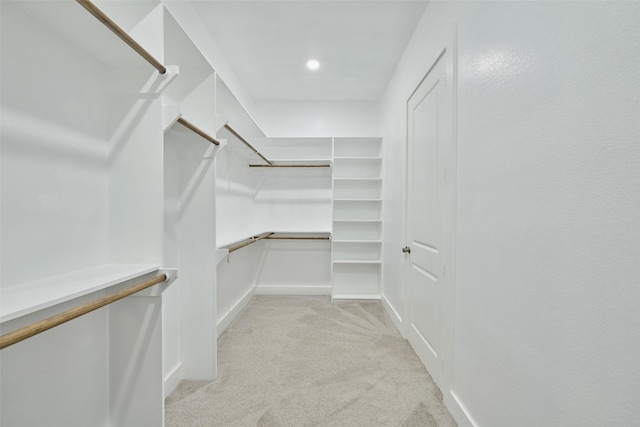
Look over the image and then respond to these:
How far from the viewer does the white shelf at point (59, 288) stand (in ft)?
2.56

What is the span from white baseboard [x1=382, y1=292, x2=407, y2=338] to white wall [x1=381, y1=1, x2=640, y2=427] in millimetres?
1231

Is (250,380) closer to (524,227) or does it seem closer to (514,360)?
(514,360)

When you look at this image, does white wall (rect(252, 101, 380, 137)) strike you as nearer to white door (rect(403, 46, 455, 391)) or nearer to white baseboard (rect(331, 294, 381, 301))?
white door (rect(403, 46, 455, 391))

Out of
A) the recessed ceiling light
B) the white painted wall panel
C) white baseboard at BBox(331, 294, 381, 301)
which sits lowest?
white baseboard at BBox(331, 294, 381, 301)

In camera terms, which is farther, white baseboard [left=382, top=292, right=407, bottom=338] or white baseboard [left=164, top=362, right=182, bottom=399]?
white baseboard [left=382, top=292, right=407, bottom=338]

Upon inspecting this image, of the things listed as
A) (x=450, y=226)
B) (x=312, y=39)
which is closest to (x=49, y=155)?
(x=450, y=226)

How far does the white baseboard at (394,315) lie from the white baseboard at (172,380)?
6.05ft

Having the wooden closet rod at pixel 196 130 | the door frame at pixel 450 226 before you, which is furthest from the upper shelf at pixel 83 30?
the door frame at pixel 450 226

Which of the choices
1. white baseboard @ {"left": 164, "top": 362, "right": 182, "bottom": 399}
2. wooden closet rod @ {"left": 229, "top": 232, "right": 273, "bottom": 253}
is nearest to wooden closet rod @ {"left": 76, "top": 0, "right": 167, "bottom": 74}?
wooden closet rod @ {"left": 229, "top": 232, "right": 273, "bottom": 253}

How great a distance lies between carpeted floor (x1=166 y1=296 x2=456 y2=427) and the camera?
173 cm

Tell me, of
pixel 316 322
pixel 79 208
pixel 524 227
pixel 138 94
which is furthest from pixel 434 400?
pixel 138 94

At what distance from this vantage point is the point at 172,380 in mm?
1938

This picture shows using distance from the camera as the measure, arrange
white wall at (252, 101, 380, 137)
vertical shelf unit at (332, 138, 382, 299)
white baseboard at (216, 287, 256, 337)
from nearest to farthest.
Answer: white baseboard at (216, 287, 256, 337) < vertical shelf unit at (332, 138, 382, 299) < white wall at (252, 101, 380, 137)

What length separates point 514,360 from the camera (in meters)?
1.20
